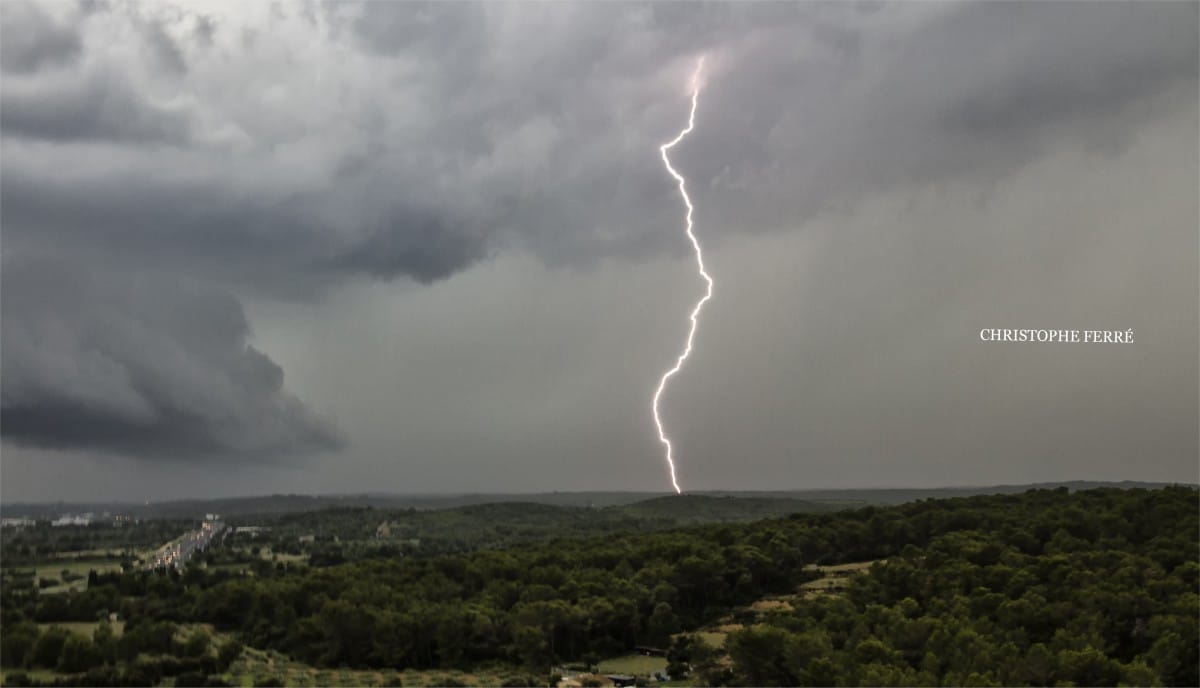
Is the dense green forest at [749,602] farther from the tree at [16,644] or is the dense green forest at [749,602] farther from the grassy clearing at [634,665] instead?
the grassy clearing at [634,665]

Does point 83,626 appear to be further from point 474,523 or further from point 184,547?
point 474,523

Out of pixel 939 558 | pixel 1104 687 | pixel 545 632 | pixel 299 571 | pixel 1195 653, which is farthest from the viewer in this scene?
pixel 299 571

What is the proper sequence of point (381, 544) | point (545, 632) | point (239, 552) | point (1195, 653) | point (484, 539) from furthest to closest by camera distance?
point (484, 539) → point (381, 544) → point (239, 552) → point (545, 632) → point (1195, 653)

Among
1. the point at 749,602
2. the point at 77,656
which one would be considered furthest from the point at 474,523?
the point at 77,656

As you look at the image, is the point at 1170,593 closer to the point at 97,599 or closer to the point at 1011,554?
the point at 1011,554

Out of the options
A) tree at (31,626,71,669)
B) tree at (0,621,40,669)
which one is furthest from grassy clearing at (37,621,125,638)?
tree at (31,626,71,669)

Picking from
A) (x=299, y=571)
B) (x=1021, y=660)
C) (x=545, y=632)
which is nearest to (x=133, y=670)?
(x=545, y=632)

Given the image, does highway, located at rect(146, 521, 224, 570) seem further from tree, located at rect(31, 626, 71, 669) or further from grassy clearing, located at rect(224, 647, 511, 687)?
tree, located at rect(31, 626, 71, 669)
